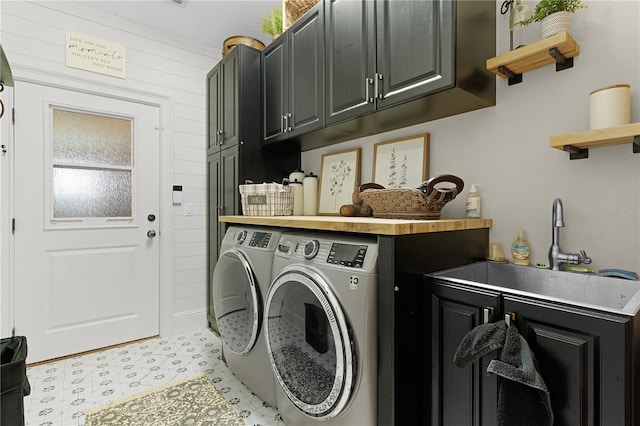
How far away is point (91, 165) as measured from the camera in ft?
8.57

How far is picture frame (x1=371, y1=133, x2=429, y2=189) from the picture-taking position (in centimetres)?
188

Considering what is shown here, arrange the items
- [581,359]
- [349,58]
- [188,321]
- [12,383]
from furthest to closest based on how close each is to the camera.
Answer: [188,321] < [349,58] < [12,383] < [581,359]

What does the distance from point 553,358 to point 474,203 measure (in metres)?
0.85

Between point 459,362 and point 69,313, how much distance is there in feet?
9.27

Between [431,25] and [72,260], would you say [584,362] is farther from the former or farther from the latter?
[72,260]

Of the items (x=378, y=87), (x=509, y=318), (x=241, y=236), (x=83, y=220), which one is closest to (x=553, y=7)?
(x=378, y=87)

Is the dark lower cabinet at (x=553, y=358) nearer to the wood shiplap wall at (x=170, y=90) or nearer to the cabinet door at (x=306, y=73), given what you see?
the cabinet door at (x=306, y=73)

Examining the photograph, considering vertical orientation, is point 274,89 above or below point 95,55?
below

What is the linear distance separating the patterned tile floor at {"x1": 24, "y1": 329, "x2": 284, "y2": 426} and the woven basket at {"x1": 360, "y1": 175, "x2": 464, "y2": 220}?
1.24m

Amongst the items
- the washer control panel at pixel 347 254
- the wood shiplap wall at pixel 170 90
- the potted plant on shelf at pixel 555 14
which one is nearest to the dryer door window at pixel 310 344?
the washer control panel at pixel 347 254

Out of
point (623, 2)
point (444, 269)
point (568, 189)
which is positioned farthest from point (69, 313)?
point (623, 2)

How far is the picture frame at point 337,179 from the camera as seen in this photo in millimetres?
2311

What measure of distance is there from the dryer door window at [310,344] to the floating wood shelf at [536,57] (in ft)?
4.11

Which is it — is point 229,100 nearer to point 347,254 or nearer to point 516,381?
point 347,254
